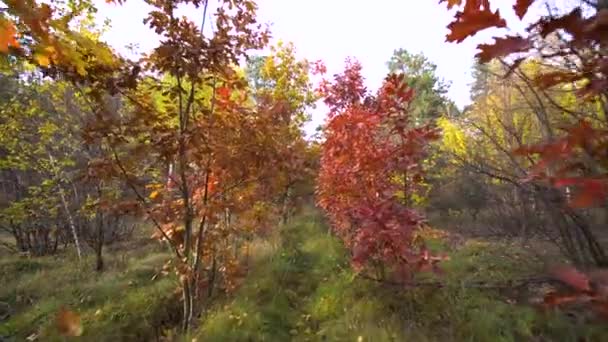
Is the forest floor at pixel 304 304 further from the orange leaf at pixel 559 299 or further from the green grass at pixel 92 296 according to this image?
the orange leaf at pixel 559 299

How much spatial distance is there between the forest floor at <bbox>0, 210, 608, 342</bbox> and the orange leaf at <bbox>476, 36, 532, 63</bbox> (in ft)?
7.86

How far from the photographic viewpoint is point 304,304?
5.46 meters

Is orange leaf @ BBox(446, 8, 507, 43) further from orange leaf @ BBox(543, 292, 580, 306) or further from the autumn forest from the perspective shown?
orange leaf @ BBox(543, 292, 580, 306)

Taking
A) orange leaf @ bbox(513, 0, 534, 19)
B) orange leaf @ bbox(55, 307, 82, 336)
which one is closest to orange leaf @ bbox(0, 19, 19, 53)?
orange leaf @ bbox(55, 307, 82, 336)

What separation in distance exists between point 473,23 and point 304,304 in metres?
4.96

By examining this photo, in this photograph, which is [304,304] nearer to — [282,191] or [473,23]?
[282,191]

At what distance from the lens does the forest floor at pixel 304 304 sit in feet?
13.3

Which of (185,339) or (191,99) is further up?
(191,99)

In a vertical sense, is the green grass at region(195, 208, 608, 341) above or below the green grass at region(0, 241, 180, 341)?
above

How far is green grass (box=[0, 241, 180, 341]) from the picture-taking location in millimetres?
4992

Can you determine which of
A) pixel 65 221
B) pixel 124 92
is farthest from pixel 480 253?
pixel 65 221

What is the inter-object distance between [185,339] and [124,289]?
8.58ft

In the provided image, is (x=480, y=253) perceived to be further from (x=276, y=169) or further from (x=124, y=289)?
(x=124, y=289)

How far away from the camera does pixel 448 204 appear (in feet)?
52.3
